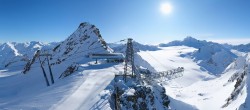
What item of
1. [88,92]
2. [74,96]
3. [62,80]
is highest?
[62,80]

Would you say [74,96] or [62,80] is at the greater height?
[62,80]

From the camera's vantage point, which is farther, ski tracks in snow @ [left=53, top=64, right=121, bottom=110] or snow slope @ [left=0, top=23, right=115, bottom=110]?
snow slope @ [left=0, top=23, right=115, bottom=110]

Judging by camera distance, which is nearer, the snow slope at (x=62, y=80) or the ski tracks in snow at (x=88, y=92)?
the ski tracks in snow at (x=88, y=92)

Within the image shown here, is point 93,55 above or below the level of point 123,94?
above

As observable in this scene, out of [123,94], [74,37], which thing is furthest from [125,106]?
[74,37]

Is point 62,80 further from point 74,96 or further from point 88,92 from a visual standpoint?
point 74,96

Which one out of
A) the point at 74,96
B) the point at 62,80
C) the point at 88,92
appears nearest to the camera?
the point at 74,96

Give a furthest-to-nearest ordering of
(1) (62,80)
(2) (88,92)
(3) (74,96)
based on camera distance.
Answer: (1) (62,80) → (2) (88,92) → (3) (74,96)

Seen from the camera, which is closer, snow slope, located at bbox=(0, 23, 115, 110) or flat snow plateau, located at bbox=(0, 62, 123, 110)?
flat snow plateau, located at bbox=(0, 62, 123, 110)

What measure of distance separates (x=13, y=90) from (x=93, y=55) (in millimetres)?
24743

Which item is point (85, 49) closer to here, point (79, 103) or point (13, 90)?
point (13, 90)

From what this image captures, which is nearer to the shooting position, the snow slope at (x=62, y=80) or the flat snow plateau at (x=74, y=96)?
the flat snow plateau at (x=74, y=96)

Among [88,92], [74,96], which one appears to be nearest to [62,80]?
[88,92]

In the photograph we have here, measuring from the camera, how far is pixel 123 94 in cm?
4588
